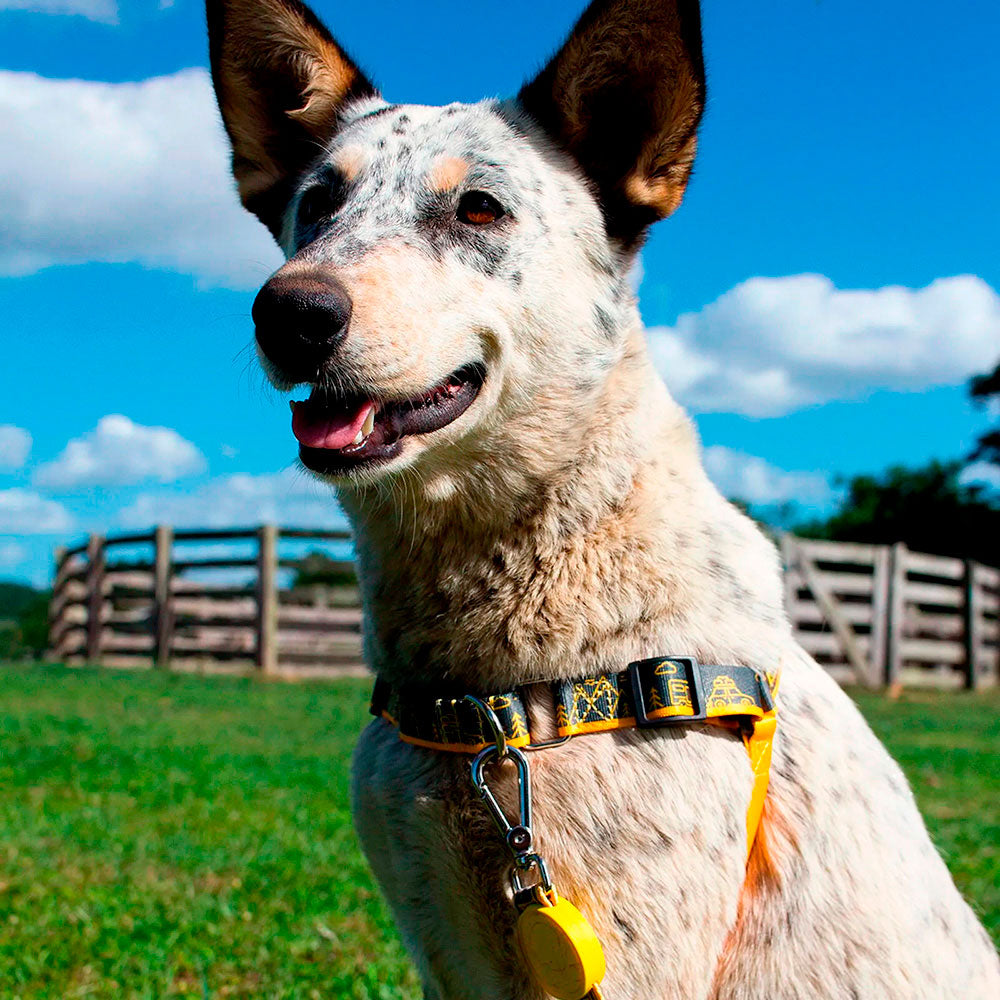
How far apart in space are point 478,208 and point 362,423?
1.98 ft

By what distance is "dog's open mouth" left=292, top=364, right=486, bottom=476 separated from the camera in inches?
82.0

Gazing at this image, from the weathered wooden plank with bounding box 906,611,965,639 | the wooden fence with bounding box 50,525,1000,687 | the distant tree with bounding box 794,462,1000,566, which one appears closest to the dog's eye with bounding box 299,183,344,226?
the wooden fence with bounding box 50,525,1000,687

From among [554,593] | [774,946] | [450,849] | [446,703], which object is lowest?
[774,946]

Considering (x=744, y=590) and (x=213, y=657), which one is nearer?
(x=744, y=590)

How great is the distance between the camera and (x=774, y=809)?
2064mm

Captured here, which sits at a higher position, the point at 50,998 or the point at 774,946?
the point at 774,946

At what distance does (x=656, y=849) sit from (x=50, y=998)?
2.25 m

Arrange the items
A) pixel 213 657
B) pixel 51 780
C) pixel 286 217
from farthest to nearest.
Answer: pixel 213 657 < pixel 51 780 < pixel 286 217

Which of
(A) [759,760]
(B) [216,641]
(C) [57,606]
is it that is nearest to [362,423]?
(A) [759,760]

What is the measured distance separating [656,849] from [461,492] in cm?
79

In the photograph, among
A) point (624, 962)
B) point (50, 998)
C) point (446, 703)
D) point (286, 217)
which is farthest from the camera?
point (50, 998)

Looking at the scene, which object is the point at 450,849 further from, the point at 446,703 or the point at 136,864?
the point at 136,864

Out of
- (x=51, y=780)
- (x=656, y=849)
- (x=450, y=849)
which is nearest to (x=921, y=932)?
(x=656, y=849)

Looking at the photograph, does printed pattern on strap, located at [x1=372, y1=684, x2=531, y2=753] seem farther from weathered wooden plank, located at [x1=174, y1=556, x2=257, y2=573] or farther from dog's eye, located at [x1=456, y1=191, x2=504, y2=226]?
weathered wooden plank, located at [x1=174, y1=556, x2=257, y2=573]
